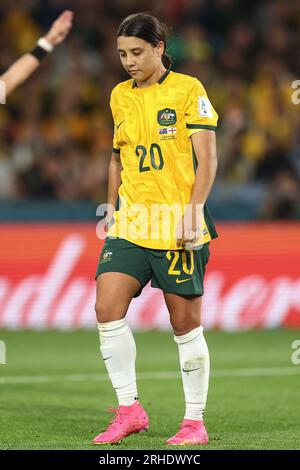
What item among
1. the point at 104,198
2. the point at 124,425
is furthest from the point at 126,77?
the point at 124,425

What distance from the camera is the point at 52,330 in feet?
47.0

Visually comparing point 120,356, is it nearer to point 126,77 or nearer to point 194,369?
point 194,369

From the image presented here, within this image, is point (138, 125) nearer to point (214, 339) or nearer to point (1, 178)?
point (214, 339)

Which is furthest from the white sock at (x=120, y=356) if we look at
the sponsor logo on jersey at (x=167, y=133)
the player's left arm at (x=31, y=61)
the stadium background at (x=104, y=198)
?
the player's left arm at (x=31, y=61)

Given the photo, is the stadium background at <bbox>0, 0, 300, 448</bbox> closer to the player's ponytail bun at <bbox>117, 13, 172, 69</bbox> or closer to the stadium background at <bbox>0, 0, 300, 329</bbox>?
the stadium background at <bbox>0, 0, 300, 329</bbox>

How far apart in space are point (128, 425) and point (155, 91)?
78.3 inches

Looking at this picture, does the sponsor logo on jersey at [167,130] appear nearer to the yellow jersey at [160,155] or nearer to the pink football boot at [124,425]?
the yellow jersey at [160,155]

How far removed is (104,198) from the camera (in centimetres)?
1560

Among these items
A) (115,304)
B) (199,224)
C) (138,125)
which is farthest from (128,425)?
(138,125)

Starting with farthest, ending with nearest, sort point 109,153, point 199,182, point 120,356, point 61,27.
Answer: point 109,153 → point 61,27 → point 120,356 → point 199,182

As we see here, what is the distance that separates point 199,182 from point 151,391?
3.47 metres

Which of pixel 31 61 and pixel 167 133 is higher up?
pixel 31 61

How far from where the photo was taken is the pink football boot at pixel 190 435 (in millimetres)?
6629
